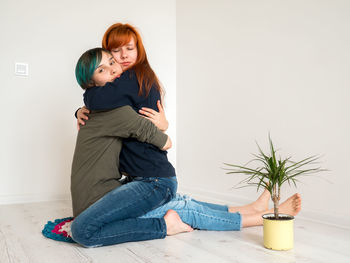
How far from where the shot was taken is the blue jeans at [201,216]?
1.99 m

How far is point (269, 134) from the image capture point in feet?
8.44

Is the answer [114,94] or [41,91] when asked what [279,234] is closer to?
[114,94]

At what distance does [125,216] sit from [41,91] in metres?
1.70

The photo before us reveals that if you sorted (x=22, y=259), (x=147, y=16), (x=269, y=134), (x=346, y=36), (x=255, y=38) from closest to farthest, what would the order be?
(x=22, y=259) < (x=346, y=36) < (x=269, y=134) < (x=255, y=38) < (x=147, y=16)

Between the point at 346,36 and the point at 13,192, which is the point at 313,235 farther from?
the point at 13,192

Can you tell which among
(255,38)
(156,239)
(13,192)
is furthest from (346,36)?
(13,192)

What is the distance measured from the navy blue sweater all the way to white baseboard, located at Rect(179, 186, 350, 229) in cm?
100

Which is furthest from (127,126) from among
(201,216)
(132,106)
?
(201,216)

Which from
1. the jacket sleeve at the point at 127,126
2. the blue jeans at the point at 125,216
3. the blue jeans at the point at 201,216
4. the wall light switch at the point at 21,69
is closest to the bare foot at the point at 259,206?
the blue jeans at the point at 201,216

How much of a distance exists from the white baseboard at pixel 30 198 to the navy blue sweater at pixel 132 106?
142 cm

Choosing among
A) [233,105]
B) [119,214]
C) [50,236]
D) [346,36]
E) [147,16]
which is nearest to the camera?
[119,214]

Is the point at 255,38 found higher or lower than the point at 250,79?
higher

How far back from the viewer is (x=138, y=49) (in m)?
2.05

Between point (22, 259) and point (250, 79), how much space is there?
6.32ft
